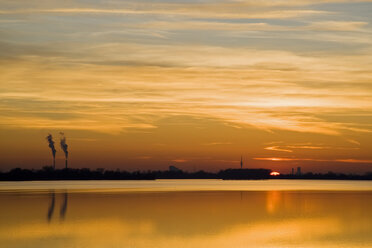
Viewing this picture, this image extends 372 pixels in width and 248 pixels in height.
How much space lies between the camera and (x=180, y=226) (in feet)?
124

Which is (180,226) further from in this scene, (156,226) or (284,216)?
(284,216)

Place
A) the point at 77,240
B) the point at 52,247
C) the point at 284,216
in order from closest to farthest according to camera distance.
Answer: the point at 52,247, the point at 77,240, the point at 284,216

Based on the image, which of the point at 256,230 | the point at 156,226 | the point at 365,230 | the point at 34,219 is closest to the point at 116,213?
the point at 34,219

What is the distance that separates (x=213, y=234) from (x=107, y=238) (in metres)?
5.75

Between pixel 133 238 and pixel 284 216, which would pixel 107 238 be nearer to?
pixel 133 238

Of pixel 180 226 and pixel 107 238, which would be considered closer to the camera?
pixel 107 238

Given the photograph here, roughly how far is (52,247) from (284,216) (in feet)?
74.6

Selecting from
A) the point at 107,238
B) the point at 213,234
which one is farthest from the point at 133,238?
Answer: the point at 213,234

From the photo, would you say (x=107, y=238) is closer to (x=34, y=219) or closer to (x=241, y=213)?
(x=34, y=219)

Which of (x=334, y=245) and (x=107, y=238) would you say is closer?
(x=334, y=245)

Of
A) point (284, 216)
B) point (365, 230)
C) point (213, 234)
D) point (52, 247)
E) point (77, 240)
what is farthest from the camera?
point (284, 216)

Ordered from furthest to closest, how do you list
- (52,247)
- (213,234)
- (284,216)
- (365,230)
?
(284,216) < (365,230) < (213,234) < (52,247)

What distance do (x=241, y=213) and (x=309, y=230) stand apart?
1291cm

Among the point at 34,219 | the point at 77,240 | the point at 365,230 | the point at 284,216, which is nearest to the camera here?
the point at 77,240
